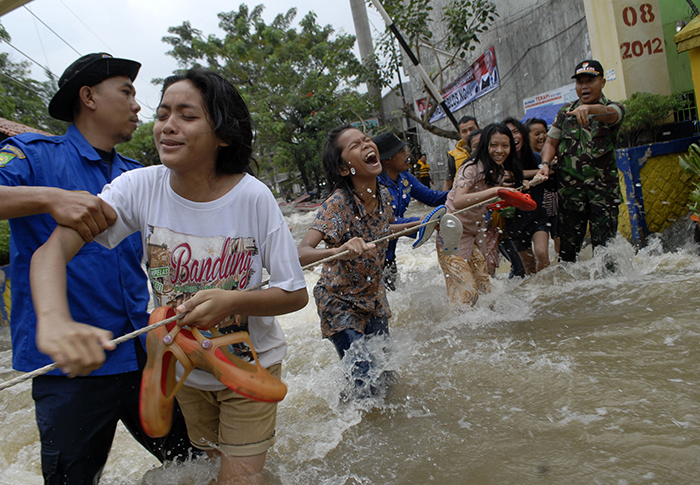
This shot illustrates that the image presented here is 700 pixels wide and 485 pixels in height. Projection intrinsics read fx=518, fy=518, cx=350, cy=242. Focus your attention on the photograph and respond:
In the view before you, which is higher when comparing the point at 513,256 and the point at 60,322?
the point at 60,322

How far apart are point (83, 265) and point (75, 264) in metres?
0.03

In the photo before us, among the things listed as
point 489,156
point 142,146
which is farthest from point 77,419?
point 142,146

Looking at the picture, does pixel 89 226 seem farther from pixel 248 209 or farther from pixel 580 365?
pixel 580 365

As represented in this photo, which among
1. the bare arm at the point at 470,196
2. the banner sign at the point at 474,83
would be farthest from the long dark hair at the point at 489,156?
the banner sign at the point at 474,83

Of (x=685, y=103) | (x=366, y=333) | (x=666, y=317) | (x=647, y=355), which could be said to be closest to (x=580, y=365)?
(x=647, y=355)

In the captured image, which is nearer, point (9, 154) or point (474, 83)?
point (9, 154)

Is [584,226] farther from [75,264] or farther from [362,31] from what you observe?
[362,31]

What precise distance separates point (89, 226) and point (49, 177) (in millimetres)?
502

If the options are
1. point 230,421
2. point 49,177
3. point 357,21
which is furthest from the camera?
point 357,21

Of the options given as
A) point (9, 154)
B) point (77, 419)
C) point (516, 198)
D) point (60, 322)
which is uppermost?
point (9, 154)

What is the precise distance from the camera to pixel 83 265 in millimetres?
1928

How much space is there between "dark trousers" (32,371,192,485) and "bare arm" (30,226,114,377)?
0.55m

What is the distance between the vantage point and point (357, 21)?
17.7 meters

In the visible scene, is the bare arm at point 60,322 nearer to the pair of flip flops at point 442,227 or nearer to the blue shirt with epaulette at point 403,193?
the pair of flip flops at point 442,227
